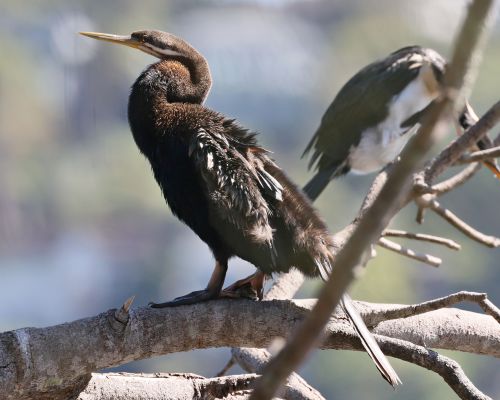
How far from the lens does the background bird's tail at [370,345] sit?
184cm

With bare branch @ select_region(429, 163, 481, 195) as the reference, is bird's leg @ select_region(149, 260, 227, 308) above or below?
below

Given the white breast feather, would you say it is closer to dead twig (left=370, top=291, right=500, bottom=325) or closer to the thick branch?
the thick branch

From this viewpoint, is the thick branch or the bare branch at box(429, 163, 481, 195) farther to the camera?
the bare branch at box(429, 163, 481, 195)

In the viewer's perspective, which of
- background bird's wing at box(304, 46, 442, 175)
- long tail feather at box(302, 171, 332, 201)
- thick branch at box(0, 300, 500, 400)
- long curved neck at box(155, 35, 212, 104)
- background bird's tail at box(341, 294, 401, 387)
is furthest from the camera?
background bird's wing at box(304, 46, 442, 175)

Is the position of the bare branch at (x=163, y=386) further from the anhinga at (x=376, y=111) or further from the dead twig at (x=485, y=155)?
the anhinga at (x=376, y=111)

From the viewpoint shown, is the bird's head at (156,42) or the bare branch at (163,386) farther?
the bird's head at (156,42)

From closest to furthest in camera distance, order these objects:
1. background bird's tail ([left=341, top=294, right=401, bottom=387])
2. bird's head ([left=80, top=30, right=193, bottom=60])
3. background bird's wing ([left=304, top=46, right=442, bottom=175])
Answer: background bird's tail ([left=341, top=294, right=401, bottom=387]) → bird's head ([left=80, top=30, right=193, bottom=60]) → background bird's wing ([left=304, top=46, right=442, bottom=175])

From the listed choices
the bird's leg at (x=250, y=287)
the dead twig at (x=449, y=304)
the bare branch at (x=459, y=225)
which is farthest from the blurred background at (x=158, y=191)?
the dead twig at (x=449, y=304)

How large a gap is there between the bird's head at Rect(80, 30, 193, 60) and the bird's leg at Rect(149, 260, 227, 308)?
64 centimetres

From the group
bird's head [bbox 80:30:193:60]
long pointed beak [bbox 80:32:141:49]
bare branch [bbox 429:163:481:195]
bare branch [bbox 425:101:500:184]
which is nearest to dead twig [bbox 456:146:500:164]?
bare branch [bbox 425:101:500:184]

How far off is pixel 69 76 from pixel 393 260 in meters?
23.2

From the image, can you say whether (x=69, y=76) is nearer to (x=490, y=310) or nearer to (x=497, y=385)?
(x=490, y=310)

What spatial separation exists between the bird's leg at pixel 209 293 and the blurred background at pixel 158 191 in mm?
13948

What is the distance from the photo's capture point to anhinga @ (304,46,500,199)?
15.1ft
